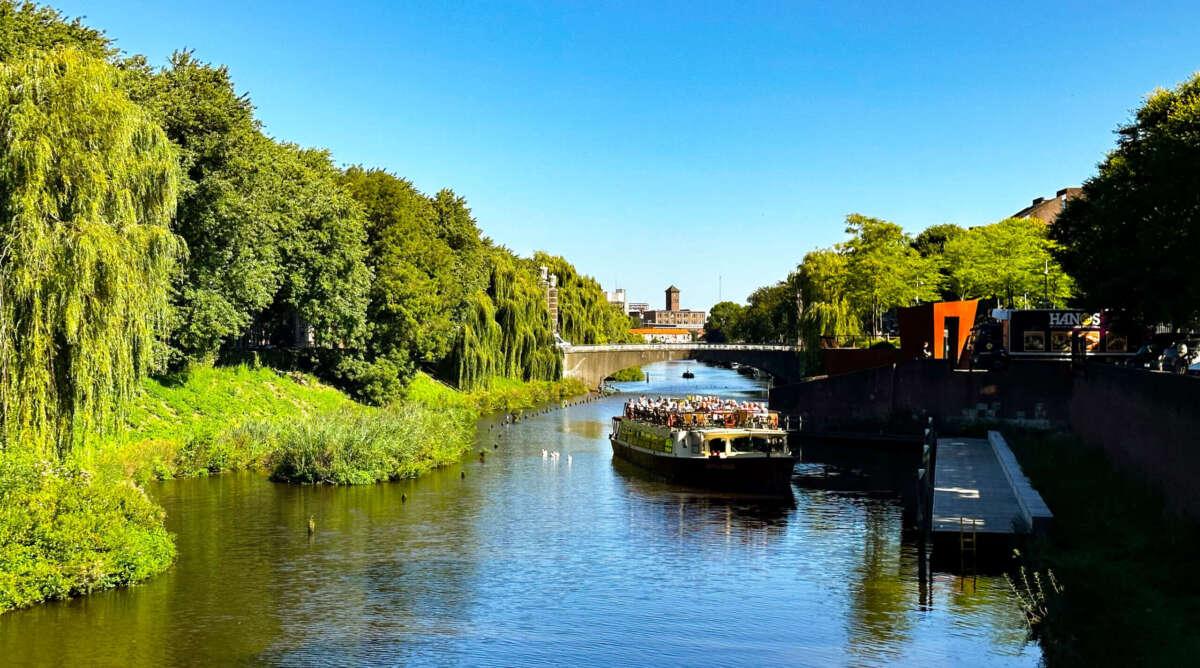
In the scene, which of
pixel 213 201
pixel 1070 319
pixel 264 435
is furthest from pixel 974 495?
pixel 213 201

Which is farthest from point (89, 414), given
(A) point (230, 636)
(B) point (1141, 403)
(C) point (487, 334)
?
(C) point (487, 334)

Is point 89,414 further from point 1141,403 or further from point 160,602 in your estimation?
point 1141,403

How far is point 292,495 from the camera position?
47438mm

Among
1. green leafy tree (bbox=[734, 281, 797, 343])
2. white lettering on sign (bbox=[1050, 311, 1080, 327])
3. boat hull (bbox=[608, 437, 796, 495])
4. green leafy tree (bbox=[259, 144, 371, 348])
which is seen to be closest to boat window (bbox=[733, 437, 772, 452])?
boat hull (bbox=[608, 437, 796, 495])

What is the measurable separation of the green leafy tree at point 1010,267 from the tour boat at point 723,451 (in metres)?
39.8

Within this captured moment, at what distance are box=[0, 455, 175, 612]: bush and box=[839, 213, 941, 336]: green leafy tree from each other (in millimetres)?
72289

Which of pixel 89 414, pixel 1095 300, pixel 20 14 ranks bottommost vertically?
pixel 89 414

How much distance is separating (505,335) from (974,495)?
66.0 metres

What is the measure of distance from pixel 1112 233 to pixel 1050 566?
22232 mm

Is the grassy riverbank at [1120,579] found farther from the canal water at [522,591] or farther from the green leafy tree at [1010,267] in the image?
the green leafy tree at [1010,267]

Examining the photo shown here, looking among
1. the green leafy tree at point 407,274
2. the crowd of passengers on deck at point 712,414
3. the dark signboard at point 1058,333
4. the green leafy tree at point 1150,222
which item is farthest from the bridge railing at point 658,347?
the green leafy tree at point 1150,222

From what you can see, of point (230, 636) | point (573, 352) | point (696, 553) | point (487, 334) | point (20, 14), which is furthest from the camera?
point (573, 352)

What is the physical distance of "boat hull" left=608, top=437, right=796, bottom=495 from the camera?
52.8m

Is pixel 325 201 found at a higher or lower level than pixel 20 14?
lower
